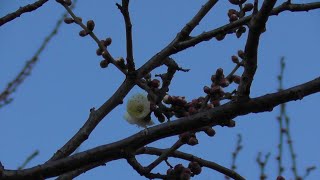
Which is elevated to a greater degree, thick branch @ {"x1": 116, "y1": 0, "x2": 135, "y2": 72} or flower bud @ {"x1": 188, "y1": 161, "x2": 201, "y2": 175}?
thick branch @ {"x1": 116, "y1": 0, "x2": 135, "y2": 72}

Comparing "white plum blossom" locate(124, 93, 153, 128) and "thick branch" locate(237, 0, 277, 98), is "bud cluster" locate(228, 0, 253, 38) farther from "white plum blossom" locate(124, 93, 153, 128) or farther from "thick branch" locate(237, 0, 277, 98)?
"thick branch" locate(237, 0, 277, 98)

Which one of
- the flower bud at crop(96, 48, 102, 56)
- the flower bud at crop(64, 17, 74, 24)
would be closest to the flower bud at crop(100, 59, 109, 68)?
the flower bud at crop(96, 48, 102, 56)

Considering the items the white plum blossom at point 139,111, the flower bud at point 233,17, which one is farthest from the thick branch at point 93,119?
the flower bud at point 233,17

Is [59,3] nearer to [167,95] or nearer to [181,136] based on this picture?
[167,95]

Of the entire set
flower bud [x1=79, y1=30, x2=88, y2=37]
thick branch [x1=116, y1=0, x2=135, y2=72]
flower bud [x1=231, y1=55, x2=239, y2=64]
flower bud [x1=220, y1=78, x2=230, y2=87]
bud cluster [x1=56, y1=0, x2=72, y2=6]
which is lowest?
flower bud [x1=220, y1=78, x2=230, y2=87]

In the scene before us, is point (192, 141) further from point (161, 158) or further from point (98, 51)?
point (98, 51)

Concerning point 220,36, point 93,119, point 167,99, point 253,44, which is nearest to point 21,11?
point 93,119
